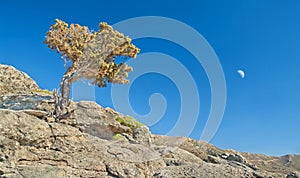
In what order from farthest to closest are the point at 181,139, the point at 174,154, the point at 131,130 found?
the point at 181,139
the point at 131,130
the point at 174,154

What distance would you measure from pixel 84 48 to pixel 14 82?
12.7m

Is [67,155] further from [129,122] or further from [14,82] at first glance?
[14,82]

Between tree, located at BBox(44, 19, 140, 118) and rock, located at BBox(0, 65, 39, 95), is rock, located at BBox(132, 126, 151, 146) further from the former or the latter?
rock, located at BBox(0, 65, 39, 95)

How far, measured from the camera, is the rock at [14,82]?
26.9 m

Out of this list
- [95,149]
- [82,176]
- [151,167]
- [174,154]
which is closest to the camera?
[82,176]

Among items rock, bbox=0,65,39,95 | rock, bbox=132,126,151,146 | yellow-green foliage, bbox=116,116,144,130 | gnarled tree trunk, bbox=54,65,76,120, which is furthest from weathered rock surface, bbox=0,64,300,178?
rock, bbox=0,65,39,95

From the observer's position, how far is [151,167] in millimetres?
14383

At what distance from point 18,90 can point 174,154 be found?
17.4 meters

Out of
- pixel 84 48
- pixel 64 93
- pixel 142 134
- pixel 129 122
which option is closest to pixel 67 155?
pixel 64 93

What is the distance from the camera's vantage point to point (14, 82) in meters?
28.3

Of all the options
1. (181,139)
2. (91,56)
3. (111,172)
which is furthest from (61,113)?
(181,139)

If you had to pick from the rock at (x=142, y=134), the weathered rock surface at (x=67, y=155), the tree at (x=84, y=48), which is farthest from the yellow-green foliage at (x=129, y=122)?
the weathered rock surface at (x=67, y=155)

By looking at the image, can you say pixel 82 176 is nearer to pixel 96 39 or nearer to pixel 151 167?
pixel 151 167

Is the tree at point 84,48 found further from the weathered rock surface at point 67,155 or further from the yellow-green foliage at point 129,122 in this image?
the yellow-green foliage at point 129,122
